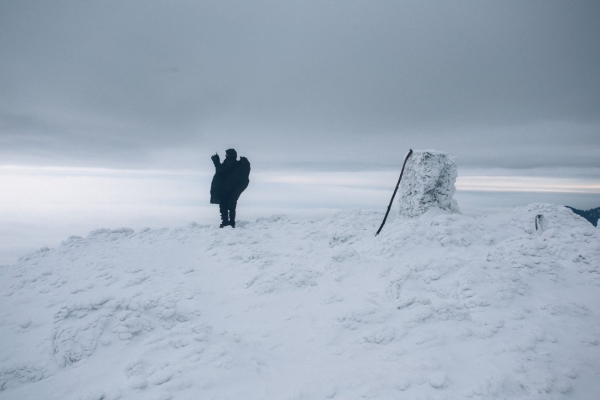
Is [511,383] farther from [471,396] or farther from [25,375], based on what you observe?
[25,375]

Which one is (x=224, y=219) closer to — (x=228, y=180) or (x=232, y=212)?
(x=232, y=212)

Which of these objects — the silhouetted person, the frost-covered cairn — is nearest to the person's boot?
the silhouetted person

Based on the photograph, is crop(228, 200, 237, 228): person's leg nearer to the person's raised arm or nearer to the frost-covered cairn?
the person's raised arm

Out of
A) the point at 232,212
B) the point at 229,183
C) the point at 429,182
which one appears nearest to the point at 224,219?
the point at 232,212

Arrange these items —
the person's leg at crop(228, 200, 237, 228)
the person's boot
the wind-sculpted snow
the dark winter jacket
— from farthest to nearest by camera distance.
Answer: the person's boot, the person's leg at crop(228, 200, 237, 228), the dark winter jacket, the wind-sculpted snow

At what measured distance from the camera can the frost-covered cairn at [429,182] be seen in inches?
453

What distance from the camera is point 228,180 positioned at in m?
14.0

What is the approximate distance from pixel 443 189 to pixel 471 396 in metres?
7.74

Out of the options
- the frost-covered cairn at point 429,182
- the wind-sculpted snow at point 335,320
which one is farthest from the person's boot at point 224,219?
the frost-covered cairn at point 429,182

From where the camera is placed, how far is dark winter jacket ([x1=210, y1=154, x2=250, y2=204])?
45.7 feet

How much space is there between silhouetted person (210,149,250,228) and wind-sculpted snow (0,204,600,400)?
9.48ft

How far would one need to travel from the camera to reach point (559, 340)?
5.93 m

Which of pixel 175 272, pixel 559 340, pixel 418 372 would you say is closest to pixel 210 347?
pixel 418 372

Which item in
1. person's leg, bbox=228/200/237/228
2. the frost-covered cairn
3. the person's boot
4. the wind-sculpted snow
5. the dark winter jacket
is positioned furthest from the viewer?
the person's boot
